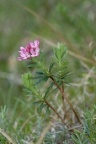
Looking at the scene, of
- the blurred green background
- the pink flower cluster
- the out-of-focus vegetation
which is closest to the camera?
the pink flower cluster

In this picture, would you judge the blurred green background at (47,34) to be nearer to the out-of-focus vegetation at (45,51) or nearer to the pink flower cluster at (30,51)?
the out-of-focus vegetation at (45,51)

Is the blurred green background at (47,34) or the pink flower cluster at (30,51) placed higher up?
the blurred green background at (47,34)

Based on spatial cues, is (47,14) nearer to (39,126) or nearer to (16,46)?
(16,46)

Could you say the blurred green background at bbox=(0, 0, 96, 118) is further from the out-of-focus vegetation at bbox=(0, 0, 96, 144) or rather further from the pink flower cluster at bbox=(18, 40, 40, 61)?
the pink flower cluster at bbox=(18, 40, 40, 61)

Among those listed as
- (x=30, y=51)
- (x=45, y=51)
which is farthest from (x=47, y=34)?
(x=30, y=51)

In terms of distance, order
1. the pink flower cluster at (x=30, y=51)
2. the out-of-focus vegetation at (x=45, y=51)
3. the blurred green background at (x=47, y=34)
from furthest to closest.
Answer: the blurred green background at (x=47, y=34), the out-of-focus vegetation at (x=45, y=51), the pink flower cluster at (x=30, y=51)

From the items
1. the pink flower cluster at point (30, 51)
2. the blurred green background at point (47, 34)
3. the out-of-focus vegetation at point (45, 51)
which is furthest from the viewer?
the blurred green background at point (47, 34)

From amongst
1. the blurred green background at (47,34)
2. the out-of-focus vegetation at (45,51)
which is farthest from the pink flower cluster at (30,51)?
the blurred green background at (47,34)

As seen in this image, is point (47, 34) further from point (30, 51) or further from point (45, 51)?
point (30, 51)

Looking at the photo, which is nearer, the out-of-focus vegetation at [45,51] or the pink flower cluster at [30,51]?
the pink flower cluster at [30,51]

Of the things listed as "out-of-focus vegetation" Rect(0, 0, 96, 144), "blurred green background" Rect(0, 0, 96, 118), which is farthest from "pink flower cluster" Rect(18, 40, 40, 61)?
"blurred green background" Rect(0, 0, 96, 118)
